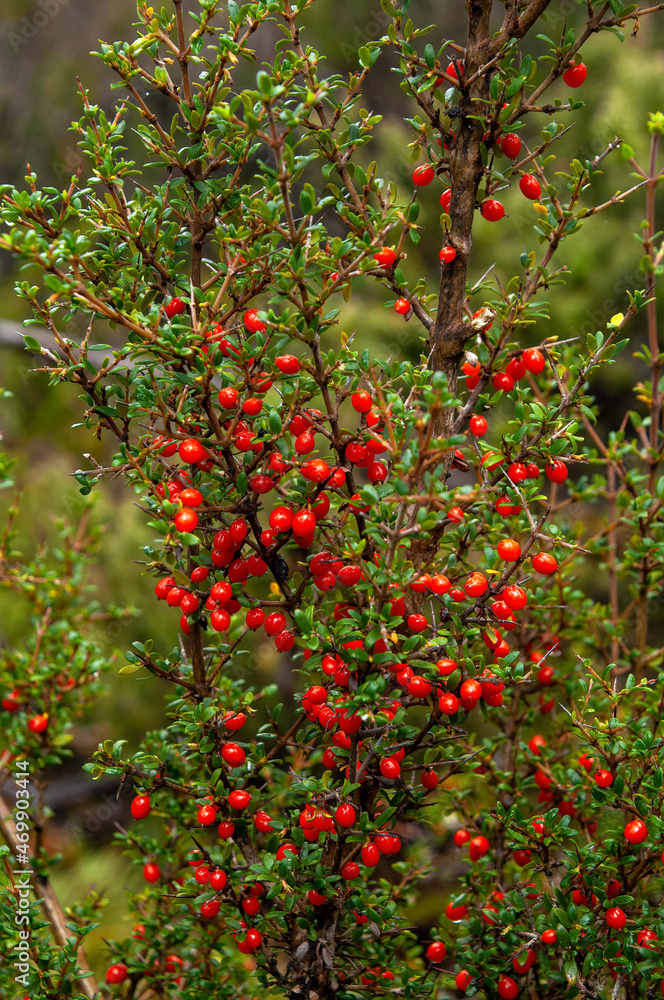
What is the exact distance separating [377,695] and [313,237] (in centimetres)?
73

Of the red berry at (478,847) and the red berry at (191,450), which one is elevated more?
the red berry at (191,450)

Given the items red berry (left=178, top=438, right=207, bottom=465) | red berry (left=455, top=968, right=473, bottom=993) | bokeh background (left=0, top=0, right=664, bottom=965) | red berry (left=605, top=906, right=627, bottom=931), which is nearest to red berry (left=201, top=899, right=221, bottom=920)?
red berry (left=455, top=968, right=473, bottom=993)

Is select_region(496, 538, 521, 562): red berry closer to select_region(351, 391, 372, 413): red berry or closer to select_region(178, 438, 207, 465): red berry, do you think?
select_region(351, 391, 372, 413): red berry

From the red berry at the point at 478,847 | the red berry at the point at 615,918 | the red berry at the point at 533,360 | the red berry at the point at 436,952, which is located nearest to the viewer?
the red berry at the point at 615,918

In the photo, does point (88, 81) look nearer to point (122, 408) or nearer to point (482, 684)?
point (122, 408)

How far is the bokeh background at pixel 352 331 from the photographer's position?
4348 millimetres

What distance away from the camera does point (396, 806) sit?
1.36 m

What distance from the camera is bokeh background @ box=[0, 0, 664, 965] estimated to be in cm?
435

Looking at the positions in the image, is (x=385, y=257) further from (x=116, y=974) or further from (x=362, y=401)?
(x=116, y=974)

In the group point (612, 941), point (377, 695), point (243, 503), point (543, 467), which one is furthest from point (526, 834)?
point (243, 503)

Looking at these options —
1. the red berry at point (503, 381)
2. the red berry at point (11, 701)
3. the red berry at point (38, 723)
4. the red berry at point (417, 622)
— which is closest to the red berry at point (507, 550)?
the red berry at point (417, 622)

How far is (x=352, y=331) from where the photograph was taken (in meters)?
4.19

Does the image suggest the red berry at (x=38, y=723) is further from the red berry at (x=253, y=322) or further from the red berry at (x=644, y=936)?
the red berry at (x=644, y=936)

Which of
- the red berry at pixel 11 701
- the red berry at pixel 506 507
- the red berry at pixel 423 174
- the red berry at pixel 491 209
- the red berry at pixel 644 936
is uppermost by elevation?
the red berry at pixel 423 174
